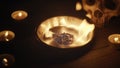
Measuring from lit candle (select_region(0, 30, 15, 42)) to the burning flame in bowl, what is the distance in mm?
197

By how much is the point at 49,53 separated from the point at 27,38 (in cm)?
24

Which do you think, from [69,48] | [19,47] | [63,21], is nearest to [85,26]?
[63,21]

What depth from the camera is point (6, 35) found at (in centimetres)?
201

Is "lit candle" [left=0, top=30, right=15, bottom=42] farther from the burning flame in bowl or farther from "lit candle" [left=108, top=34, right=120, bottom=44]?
"lit candle" [left=108, top=34, right=120, bottom=44]

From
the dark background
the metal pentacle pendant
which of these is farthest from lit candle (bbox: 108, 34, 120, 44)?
the metal pentacle pendant

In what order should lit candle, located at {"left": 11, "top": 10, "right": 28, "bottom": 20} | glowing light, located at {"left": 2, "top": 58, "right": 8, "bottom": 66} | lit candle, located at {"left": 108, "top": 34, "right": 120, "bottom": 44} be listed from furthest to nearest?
lit candle, located at {"left": 11, "top": 10, "right": 28, "bottom": 20} < lit candle, located at {"left": 108, "top": 34, "right": 120, "bottom": 44} < glowing light, located at {"left": 2, "top": 58, "right": 8, "bottom": 66}

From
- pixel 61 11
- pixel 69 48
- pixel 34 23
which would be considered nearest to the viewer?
pixel 69 48

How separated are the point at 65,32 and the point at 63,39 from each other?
0.10 metres

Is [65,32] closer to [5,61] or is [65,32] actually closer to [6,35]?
[6,35]

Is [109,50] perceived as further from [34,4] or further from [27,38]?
[34,4]

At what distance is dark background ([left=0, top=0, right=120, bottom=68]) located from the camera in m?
1.83

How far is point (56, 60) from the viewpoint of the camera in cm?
185

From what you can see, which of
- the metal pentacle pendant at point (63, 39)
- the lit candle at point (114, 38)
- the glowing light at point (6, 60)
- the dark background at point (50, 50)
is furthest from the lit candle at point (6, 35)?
the lit candle at point (114, 38)

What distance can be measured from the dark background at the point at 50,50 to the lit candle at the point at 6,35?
32 mm
